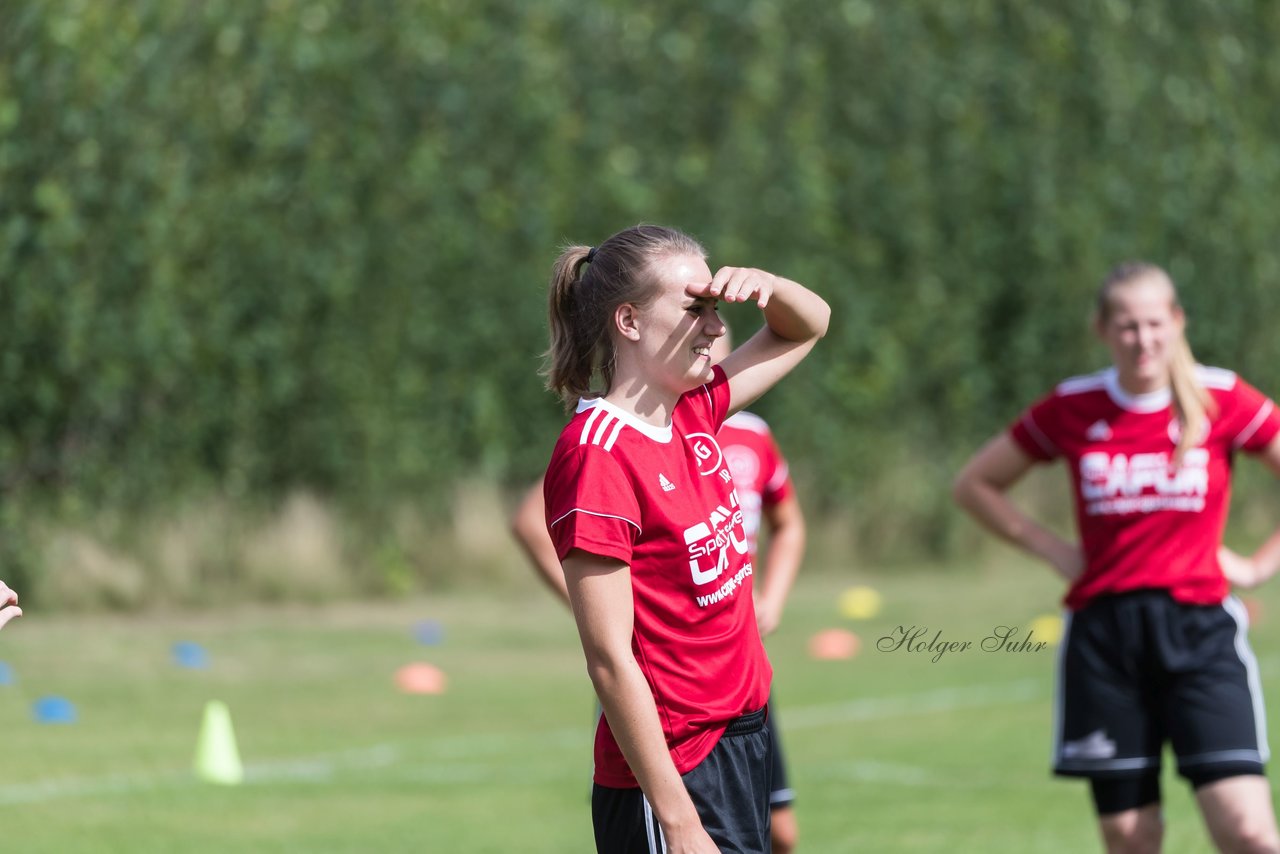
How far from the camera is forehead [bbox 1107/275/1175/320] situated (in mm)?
6242

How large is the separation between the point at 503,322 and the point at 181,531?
3532mm

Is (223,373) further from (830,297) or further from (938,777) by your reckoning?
(938,777)

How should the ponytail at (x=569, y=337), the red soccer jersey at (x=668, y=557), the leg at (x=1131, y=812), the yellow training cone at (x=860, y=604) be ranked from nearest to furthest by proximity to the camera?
1. the red soccer jersey at (x=668, y=557)
2. the ponytail at (x=569, y=337)
3. the leg at (x=1131, y=812)
4. the yellow training cone at (x=860, y=604)

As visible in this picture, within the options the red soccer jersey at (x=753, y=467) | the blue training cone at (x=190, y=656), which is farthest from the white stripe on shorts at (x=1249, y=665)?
the blue training cone at (x=190, y=656)

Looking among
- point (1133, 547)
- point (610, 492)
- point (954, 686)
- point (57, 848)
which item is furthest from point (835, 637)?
point (610, 492)

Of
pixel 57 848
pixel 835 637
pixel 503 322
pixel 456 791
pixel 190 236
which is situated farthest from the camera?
pixel 503 322

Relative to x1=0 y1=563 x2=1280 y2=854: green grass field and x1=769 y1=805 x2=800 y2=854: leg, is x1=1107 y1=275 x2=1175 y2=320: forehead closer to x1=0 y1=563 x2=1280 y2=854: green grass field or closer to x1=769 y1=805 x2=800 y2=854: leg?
x1=769 y1=805 x2=800 y2=854: leg

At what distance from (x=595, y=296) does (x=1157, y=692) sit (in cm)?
278

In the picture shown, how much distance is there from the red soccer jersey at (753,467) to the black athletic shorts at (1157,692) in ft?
4.69

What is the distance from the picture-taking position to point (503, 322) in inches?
718

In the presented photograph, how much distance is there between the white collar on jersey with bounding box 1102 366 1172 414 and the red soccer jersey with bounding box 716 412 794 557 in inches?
51.7

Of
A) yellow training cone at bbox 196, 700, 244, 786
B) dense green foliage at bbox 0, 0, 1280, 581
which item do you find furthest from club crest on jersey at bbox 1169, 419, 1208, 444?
dense green foliage at bbox 0, 0, 1280, 581

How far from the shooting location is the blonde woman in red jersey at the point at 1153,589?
6.01 meters

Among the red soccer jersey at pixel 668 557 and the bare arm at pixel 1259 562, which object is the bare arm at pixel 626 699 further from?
Answer: the bare arm at pixel 1259 562
